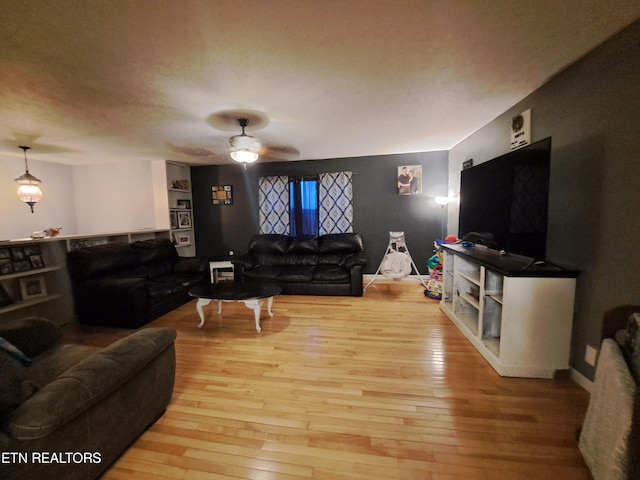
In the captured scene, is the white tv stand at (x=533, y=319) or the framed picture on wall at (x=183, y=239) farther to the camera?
the framed picture on wall at (x=183, y=239)

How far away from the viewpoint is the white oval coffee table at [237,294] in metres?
2.79

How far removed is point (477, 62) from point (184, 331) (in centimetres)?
369

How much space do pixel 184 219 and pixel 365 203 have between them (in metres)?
3.66

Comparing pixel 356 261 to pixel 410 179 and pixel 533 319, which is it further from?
pixel 533 319

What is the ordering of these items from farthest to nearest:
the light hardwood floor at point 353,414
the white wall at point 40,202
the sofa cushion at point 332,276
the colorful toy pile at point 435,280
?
1. the white wall at point 40,202
2. the sofa cushion at point 332,276
3. the colorful toy pile at point 435,280
4. the light hardwood floor at point 353,414

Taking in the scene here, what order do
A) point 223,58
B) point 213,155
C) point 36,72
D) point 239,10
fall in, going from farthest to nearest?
1. point 213,155
2. point 36,72
3. point 223,58
4. point 239,10

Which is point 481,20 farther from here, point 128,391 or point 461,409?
point 128,391

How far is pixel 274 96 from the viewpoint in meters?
2.21

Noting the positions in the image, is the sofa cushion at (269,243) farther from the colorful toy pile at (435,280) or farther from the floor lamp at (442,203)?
the floor lamp at (442,203)

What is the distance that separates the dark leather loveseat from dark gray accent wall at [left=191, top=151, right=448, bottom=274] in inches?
20.8

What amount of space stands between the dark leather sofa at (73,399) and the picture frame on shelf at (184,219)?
11.4ft

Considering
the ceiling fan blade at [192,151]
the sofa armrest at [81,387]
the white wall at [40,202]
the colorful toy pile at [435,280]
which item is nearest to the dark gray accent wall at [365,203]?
the colorful toy pile at [435,280]

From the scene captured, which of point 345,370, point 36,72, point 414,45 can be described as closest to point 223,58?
Answer: point 414,45

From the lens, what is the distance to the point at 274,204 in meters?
4.98
